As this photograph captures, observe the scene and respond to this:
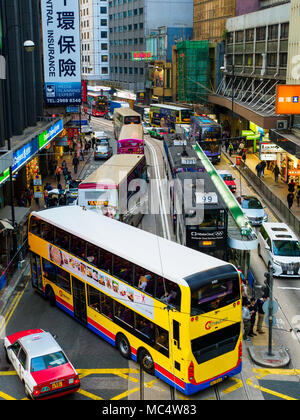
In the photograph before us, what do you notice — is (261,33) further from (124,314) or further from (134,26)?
(134,26)

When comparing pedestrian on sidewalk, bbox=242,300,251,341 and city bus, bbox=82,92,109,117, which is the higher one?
city bus, bbox=82,92,109,117

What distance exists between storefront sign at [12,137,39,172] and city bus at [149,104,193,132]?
32734 millimetres

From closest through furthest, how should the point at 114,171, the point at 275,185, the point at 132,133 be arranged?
1. the point at 114,171
2. the point at 275,185
3. the point at 132,133

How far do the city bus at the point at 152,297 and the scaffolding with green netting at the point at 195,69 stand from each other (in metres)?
67.4

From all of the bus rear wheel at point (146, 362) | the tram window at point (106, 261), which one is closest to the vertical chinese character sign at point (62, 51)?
the tram window at point (106, 261)

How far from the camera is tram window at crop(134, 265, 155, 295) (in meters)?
14.8

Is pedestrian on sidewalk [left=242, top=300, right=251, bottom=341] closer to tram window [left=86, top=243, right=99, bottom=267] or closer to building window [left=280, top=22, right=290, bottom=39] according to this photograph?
tram window [left=86, top=243, right=99, bottom=267]

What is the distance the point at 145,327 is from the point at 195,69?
2909 inches

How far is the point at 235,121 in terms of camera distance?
70.1m

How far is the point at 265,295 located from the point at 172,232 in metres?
12.1

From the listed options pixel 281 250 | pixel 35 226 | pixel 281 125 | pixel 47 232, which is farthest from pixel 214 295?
pixel 281 125

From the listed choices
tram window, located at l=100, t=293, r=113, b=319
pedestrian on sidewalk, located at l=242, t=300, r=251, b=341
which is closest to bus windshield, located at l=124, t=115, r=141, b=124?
pedestrian on sidewalk, located at l=242, t=300, r=251, b=341

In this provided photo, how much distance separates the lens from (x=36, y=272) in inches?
848
